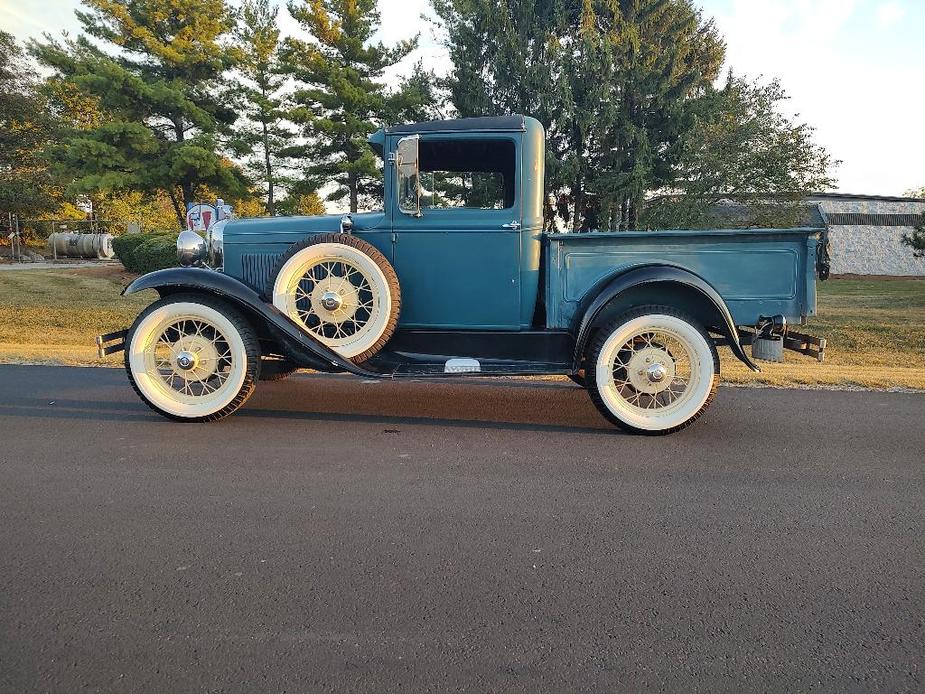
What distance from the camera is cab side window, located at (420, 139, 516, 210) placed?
469 centimetres

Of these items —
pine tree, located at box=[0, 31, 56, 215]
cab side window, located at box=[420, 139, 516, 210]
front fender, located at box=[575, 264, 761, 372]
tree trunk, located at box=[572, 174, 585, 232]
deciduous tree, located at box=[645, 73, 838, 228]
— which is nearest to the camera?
front fender, located at box=[575, 264, 761, 372]

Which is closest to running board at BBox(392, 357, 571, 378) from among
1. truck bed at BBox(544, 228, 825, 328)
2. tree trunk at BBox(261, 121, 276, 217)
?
truck bed at BBox(544, 228, 825, 328)

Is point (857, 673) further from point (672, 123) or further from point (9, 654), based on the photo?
point (672, 123)

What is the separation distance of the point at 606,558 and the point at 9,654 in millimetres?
1968

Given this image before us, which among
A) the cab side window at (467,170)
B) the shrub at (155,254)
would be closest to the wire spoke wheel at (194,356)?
the cab side window at (467,170)

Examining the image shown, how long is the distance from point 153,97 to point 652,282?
66.8ft

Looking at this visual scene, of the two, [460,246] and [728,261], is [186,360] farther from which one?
[728,261]

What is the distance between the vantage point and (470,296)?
187 inches

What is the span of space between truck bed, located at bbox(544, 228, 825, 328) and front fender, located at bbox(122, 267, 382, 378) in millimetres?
1667

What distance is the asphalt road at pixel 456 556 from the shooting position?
5.94 feet

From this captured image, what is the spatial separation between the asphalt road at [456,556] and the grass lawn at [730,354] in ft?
7.35

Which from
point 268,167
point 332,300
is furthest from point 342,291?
point 268,167

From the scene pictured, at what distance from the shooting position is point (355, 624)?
2.00m

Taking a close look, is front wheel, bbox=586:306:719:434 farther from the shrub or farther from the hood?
the shrub
